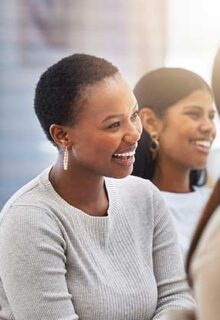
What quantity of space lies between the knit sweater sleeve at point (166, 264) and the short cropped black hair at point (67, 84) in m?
0.36

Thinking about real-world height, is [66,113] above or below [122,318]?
above

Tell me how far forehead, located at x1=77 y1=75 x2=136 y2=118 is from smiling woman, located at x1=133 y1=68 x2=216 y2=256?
0.69m

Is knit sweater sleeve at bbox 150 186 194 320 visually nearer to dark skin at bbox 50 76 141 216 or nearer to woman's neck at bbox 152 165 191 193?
dark skin at bbox 50 76 141 216

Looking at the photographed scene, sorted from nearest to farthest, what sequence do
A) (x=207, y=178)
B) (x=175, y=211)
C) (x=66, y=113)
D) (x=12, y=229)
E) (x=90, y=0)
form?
(x=12, y=229), (x=66, y=113), (x=175, y=211), (x=207, y=178), (x=90, y=0)

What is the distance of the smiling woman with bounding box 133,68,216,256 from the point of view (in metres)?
2.16

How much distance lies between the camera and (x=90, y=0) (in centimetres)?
272

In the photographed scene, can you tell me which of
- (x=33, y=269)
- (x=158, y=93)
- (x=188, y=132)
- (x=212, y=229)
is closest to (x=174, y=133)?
(x=188, y=132)

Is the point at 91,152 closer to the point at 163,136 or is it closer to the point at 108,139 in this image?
the point at 108,139

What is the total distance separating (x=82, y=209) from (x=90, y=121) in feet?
Result: 0.75

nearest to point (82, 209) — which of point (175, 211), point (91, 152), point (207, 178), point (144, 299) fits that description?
point (91, 152)

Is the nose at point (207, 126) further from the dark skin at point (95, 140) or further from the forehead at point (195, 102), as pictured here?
the dark skin at point (95, 140)

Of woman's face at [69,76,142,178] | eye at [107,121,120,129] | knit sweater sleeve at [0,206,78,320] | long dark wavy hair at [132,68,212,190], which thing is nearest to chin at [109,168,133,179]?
woman's face at [69,76,142,178]

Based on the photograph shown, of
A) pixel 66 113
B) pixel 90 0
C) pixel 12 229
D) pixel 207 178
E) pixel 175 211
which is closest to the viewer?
pixel 12 229

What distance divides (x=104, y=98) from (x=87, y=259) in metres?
0.40
